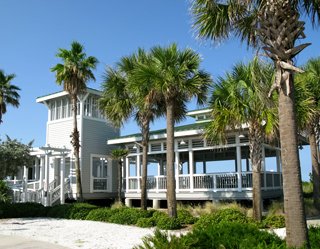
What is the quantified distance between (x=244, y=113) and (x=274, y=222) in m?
4.36

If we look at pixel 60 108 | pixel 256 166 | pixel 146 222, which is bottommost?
pixel 146 222

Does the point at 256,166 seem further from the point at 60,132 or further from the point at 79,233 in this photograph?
the point at 60,132

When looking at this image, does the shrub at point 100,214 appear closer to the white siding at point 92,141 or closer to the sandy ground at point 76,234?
the sandy ground at point 76,234

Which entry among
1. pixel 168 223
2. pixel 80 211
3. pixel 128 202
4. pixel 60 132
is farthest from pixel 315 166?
pixel 60 132

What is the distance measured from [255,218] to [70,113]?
53.6 feet

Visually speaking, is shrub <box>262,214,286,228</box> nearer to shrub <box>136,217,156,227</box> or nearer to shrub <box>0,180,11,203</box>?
shrub <box>136,217,156,227</box>

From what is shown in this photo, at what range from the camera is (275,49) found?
7.83 m

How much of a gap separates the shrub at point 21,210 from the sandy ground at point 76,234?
2.86 metres

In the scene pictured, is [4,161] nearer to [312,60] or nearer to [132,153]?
[132,153]

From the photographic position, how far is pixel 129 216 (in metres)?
17.6

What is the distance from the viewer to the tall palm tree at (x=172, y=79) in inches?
640

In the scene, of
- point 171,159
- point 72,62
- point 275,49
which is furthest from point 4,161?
point 275,49

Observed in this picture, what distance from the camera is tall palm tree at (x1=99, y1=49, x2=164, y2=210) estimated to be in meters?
19.3

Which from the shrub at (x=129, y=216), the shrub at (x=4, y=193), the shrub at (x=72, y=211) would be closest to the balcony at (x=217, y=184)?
the shrub at (x=72, y=211)
